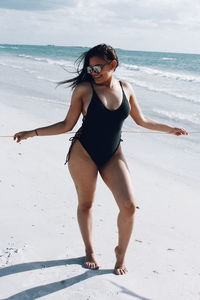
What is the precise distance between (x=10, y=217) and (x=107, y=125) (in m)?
1.62

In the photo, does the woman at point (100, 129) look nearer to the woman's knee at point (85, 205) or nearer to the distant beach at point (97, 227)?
the woman's knee at point (85, 205)

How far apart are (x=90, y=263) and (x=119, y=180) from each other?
30.9 inches

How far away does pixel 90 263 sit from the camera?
338 centimetres

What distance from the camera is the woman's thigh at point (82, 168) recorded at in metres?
3.15

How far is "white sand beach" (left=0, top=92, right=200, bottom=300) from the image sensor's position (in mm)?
3107

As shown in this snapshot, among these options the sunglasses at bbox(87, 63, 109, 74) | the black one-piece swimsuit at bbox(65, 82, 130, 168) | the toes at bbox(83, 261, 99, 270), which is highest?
the sunglasses at bbox(87, 63, 109, 74)

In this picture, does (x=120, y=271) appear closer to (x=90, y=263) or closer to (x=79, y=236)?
(x=90, y=263)

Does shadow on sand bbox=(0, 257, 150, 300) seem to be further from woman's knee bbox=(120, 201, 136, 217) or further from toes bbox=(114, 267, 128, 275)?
woman's knee bbox=(120, 201, 136, 217)

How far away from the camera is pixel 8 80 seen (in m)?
18.2

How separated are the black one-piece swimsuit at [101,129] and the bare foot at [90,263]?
2.56 feet

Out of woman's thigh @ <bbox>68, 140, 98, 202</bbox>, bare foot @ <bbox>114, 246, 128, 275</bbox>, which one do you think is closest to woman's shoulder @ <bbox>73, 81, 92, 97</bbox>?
woman's thigh @ <bbox>68, 140, 98, 202</bbox>

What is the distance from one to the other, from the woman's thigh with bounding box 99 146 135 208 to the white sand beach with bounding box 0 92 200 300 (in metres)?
0.66

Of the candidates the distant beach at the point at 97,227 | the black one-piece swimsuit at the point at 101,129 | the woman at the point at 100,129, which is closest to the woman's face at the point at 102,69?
→ the woman at the point at 100,129

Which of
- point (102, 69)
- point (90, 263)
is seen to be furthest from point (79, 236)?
point (102, 69)
